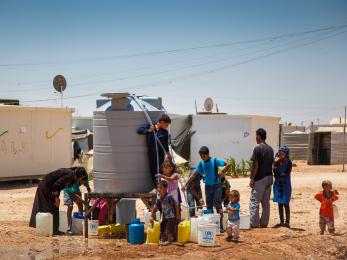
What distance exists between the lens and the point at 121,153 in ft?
28.0

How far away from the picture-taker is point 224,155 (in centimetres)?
2255

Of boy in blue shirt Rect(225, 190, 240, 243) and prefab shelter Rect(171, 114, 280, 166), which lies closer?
boy in blue shirt Rect(225, 190, 240, 243)

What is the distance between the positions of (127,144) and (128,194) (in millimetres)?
761

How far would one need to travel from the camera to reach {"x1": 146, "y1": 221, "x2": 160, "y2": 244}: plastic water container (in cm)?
785

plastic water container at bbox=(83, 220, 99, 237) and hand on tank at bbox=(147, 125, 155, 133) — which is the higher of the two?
hand on tank at bbox=(147, 125, 155, 133)

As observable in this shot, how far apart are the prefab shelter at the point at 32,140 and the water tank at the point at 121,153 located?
384 inches

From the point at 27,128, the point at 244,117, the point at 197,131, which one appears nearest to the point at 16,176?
the point at 27,128

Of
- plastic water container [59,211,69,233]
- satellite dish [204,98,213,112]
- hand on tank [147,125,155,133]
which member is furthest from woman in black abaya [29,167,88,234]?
satellite dish [204,98,213,112]

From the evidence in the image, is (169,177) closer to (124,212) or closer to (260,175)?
(124,212)

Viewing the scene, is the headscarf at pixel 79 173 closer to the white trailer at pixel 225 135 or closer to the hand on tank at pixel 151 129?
the hand on tank at pixel 151 129

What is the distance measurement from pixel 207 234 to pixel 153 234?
804 millimetres

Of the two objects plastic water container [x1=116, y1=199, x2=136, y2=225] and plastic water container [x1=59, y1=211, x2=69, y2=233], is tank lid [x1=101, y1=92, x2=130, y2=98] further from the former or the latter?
plastic water container [x1=59, y1=211, x2=69, y2=233]

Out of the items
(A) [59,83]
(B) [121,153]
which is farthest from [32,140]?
(B) [121,153]

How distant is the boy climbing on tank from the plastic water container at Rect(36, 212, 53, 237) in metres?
1.79
